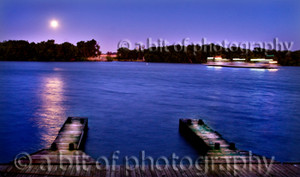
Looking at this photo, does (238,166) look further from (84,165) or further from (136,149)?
(136,149)

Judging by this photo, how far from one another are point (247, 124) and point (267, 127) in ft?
4.96

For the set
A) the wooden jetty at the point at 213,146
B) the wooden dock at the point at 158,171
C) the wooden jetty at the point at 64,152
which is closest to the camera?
the wooden dock at the point at 158,171

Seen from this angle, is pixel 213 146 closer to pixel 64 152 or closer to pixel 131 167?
pixel 131 167

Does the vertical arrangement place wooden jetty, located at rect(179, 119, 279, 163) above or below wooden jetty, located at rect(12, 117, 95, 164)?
below

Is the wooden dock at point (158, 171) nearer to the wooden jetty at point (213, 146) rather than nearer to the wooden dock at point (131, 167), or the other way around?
the wooden dock at point (131, 167)

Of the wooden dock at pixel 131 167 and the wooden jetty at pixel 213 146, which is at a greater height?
the wooden dock at pixel 131 167

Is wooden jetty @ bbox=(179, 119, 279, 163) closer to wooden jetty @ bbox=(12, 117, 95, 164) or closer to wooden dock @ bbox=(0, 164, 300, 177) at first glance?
wooden dock @ bbox=(0, 164, 300, 177)

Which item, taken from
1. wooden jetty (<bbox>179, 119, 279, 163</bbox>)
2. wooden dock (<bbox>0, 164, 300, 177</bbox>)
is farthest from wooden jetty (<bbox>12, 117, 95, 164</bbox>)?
wooden jetty (<bbox>179, 119, 279, 163</bbox>)

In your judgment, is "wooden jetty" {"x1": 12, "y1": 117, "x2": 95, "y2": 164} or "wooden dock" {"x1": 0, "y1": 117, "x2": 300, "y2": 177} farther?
"wooden jetty" {"x1": 12, "y1": 117, "x2": 95, "y2": 164}

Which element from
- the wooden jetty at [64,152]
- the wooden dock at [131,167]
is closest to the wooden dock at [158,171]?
the wooden dock at [131,167]

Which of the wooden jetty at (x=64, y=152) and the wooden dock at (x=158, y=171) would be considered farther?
the wooden jetty at (x=64, y=152)

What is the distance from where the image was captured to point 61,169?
9.15 metres

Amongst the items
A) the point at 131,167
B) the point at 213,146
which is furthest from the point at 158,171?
the point at 213,146

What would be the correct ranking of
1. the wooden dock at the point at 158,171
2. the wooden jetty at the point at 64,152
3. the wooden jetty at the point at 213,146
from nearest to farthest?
1. the wooden dock at the point at 158,171
2. the wooden jetty at the point at 64,152
3. the wooden jetty at the point at 213,146
